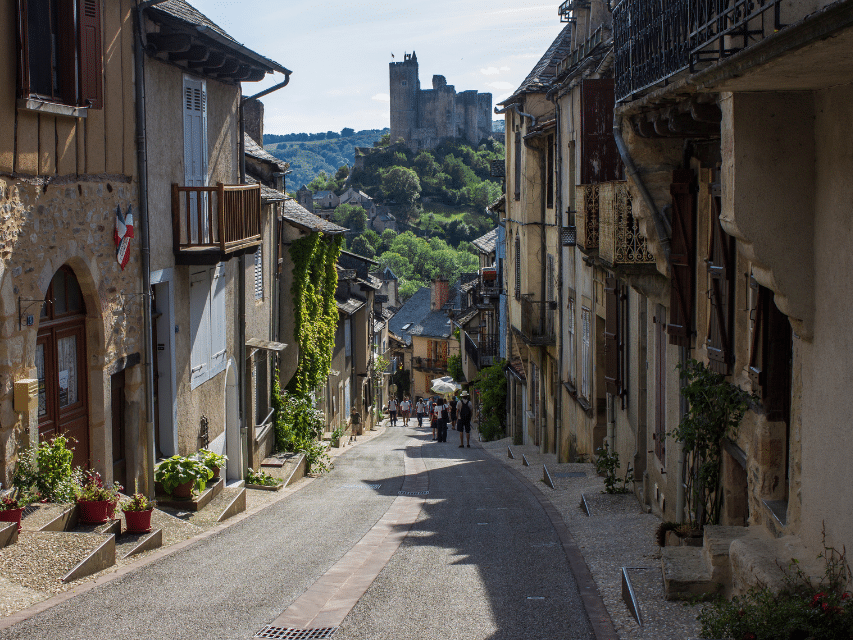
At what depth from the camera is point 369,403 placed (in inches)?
1624

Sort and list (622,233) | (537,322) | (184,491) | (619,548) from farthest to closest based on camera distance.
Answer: (537,322) → (184,491) → (622,233) → (619,548)

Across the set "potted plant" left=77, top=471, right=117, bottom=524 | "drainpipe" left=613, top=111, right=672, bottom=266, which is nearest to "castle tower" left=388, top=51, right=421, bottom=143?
"drainpipe" left=613, top=111, right=672, bottom=266

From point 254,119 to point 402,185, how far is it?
10397cm

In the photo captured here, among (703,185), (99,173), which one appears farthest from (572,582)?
(99,173)

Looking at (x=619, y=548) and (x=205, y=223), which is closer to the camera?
(x=619, y=548)

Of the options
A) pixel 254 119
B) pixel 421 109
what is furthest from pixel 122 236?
pixel 421 109

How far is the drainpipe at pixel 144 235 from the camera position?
10.3 metres

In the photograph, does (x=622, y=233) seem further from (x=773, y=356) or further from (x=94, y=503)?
(x=94, y=503)

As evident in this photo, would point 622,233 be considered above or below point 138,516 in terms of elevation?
above

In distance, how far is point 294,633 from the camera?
6340 millimetres

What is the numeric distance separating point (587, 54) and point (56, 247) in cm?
1006

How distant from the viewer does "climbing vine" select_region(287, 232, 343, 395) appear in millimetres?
19188

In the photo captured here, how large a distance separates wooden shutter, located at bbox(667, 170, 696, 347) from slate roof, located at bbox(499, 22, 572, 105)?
40.4 feet

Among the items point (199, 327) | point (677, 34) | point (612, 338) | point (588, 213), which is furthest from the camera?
point (199, 327)
